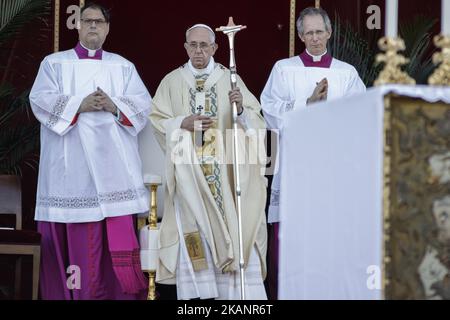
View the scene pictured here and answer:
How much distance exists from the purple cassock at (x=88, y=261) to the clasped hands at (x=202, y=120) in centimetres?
78

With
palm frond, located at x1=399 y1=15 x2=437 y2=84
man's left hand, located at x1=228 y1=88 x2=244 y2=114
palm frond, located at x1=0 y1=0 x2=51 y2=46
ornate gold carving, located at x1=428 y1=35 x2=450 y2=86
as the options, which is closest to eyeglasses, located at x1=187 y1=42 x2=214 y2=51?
man's left hand, located at x1=228 y1=88 x2=244 y2=114

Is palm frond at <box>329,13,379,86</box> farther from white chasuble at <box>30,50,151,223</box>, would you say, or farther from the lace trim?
the lace trim

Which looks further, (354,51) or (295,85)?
(354,51)

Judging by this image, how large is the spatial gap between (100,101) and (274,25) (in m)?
2.24

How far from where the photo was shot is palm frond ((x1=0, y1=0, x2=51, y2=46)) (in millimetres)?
7883

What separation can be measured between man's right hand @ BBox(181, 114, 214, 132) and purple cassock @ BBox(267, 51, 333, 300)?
108cm

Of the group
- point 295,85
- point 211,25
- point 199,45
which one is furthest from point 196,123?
point 211,25

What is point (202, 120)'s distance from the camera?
7.15 meters

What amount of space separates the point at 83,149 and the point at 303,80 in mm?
1730

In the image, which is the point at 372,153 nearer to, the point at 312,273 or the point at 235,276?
the point at 312,273

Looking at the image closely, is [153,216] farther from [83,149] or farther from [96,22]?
[96,22]

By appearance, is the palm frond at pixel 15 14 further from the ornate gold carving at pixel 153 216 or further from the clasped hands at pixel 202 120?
the ornate gold carving at pixel 153 216

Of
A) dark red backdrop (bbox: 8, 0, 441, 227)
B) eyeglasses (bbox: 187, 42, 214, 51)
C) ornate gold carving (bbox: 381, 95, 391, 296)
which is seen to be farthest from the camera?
dark red backdrop (bbox: 8, 0, 441, 227)

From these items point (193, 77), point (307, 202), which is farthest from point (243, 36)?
point (307, 202)
